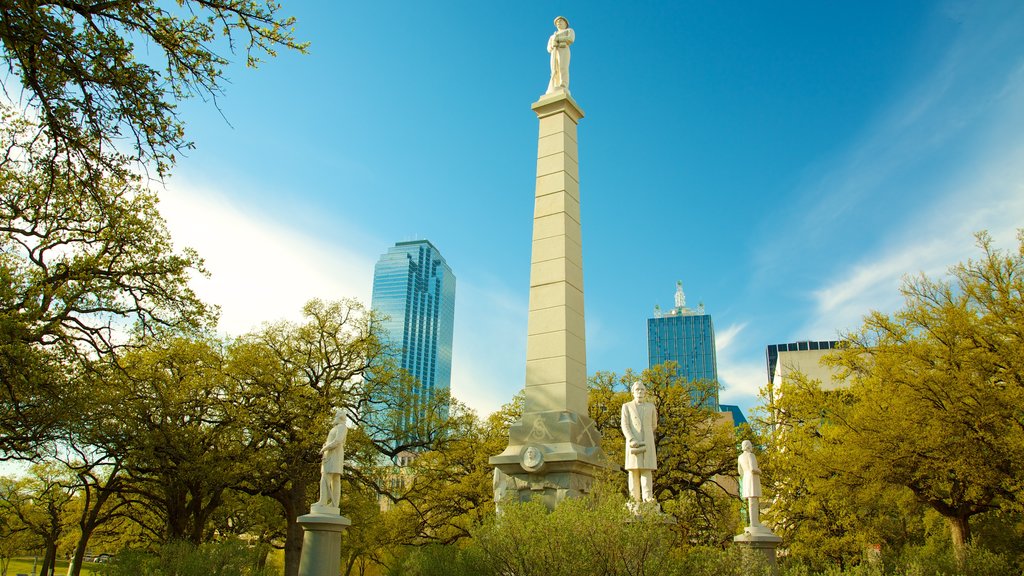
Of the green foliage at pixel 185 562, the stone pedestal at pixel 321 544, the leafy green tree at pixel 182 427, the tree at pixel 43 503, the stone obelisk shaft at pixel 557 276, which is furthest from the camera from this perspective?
the tree at pixel 43 503

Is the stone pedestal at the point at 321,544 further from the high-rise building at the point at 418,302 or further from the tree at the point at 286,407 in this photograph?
the high-rise building at the point at 418,302

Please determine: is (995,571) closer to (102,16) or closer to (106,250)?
(102,16)

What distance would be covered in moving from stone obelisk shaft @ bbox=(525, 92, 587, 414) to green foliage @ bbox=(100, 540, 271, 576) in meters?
8.18

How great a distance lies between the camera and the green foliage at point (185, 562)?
15.1 meters

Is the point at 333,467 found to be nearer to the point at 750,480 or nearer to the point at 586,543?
the point at 586,543

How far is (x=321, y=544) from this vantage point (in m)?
14.3

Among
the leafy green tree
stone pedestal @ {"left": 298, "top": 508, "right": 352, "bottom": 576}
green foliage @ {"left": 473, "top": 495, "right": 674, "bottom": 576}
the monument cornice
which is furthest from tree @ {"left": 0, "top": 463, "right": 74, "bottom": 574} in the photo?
green foliage @ {"left": 473, "top": 495, "right": 674, "bottom": 576}

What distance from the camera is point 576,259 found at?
50.8 ft

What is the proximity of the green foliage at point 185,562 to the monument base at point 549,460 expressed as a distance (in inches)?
282

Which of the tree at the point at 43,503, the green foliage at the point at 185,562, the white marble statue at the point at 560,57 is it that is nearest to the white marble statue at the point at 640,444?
the white marble statue at the point at 560,57

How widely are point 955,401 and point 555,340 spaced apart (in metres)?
10.3

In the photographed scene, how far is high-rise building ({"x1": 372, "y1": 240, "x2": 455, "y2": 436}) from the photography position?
17350 cm

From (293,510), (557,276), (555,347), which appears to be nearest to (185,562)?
(555,347)

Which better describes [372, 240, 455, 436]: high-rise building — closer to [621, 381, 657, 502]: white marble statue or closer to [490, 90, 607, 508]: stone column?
[490, 90, 607, 508]: stone column
